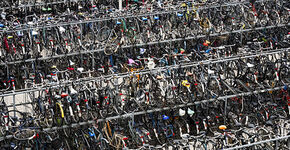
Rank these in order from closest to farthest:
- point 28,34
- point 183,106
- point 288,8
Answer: point 183,106, point 28,34, point 288,8

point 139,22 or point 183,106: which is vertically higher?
point 139,22

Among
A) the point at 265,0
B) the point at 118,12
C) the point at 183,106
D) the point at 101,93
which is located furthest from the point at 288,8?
the point at 101,93

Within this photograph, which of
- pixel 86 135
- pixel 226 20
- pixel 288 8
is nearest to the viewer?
pixel 86 135

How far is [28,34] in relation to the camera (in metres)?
12.7

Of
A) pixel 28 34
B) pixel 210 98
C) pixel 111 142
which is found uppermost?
pixel 28 34

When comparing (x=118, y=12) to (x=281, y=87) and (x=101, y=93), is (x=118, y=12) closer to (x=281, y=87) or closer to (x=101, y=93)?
(x=101, y=93)

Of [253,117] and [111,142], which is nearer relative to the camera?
[111,142]

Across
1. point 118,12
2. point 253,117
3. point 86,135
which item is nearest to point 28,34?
point 118,12

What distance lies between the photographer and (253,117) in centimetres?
988

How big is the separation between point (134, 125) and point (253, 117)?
2.82m

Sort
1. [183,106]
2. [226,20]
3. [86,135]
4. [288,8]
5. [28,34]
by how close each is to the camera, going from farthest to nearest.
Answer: [288,8] < [226,20] < [28,34] < [183,106] < [86,135]

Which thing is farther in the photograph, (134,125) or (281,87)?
(281,87)

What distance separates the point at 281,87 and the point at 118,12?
18.6ft

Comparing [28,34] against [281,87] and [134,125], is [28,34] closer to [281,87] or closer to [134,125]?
[134,125]
